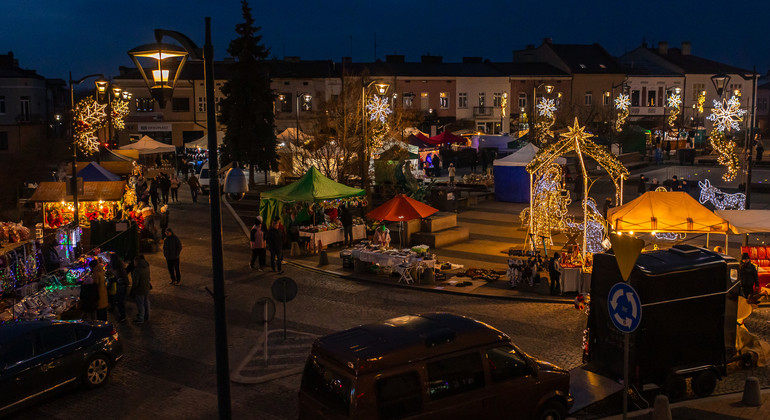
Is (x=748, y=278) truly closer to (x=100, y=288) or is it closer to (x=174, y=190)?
(x=100, y=288)

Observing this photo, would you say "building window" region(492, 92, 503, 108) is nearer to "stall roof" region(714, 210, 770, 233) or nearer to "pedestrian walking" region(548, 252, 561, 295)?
"stall roof" region(714, 210, 770, 233)

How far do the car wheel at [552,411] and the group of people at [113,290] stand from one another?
9290 millimetres

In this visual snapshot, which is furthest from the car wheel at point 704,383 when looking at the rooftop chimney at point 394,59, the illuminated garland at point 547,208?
the rooftop chimney at point 394,59

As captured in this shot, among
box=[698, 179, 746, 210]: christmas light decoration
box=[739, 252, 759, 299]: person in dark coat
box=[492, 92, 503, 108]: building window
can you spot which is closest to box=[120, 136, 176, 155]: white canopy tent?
box=[698, 179, 746, 210]: christmas light decoration

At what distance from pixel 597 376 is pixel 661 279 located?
182cm

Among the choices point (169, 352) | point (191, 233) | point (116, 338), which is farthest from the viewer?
point (191, 233)

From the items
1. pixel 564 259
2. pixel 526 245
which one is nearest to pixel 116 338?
pixel 564 259

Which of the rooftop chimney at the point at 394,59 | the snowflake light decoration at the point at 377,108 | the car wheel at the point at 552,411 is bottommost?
the car wheel at the point at 552,411

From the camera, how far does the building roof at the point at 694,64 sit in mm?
75312

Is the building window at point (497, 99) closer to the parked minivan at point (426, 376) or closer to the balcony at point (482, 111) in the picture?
the balcony at point (482, 111)

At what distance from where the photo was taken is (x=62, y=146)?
165 ft

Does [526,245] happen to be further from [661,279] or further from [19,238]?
[19,238]

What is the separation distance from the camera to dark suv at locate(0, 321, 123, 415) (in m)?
10.2

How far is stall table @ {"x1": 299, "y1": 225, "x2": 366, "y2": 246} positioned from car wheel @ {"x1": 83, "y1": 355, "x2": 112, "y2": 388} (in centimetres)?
1128
